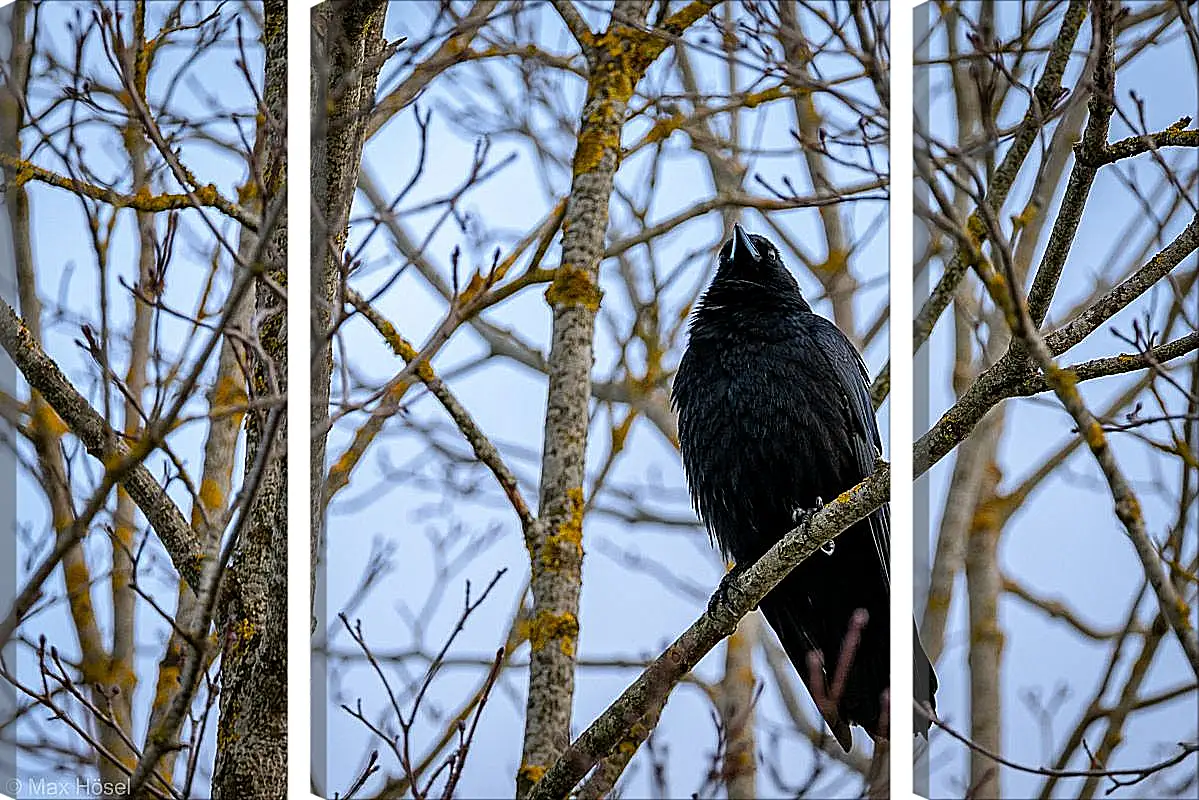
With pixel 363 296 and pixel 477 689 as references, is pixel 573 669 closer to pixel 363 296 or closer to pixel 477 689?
pixel 477 689

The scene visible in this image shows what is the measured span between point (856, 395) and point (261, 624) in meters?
1.11

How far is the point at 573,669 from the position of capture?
2.08m

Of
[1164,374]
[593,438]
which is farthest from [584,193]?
[1164,374]

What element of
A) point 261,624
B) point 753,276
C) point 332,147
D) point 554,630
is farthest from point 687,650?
point 332,147

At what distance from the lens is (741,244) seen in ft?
5.92

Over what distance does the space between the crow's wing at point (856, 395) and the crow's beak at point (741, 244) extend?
13cm

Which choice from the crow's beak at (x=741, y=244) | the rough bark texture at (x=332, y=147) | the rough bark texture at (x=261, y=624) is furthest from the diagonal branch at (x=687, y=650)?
the rough bark texture at (x=332, y=147)

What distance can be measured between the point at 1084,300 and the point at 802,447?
0.56m

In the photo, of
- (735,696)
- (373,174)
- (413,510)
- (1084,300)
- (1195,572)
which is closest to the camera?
(1195,572)

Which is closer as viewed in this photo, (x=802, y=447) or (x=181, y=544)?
(x=802, y=447)

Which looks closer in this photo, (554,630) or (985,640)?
(985,640)

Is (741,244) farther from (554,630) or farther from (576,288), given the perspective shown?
(554,630)

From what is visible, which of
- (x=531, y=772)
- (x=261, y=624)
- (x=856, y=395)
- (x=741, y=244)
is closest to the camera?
(x=856, y=395)

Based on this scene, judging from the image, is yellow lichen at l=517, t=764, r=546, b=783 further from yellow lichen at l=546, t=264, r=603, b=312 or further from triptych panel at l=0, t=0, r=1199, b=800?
yellow lichen at l=546, t=264, r=603, b=312
